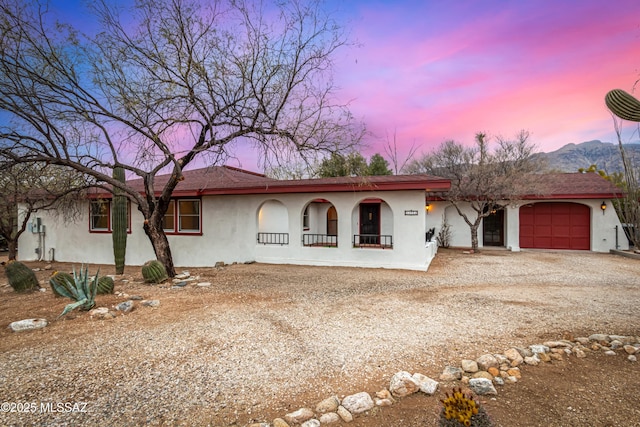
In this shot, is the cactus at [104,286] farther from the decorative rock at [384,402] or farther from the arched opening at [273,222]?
the arched opening at [273,222]

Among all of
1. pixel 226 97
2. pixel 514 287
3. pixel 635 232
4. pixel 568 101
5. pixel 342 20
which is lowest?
pixel 514 287

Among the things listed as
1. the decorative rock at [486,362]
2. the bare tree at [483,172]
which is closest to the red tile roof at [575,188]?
the bare tree at [483,172]

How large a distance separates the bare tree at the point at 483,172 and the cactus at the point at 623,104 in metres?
9.15

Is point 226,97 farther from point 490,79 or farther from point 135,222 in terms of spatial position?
point 490,79

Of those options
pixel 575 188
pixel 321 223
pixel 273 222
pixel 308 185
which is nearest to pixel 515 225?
pixel 575 188

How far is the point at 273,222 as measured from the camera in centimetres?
1414

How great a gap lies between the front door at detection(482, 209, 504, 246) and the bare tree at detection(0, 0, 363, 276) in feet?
37.5

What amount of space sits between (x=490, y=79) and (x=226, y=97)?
29.7ft

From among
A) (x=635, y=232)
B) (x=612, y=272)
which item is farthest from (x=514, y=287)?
(x=612, y=272)

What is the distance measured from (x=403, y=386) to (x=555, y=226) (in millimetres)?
15532

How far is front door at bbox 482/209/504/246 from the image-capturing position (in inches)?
619

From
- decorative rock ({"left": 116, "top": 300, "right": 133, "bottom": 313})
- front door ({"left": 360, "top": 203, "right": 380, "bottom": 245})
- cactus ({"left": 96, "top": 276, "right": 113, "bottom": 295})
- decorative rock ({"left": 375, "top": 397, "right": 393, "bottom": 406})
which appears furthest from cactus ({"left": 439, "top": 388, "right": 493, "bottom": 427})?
front door ({"left": 360, "top": 203, "right": 380, "bottom": 245})

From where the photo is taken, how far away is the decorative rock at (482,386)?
2.71 metres

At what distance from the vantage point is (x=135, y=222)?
12.7 meters
